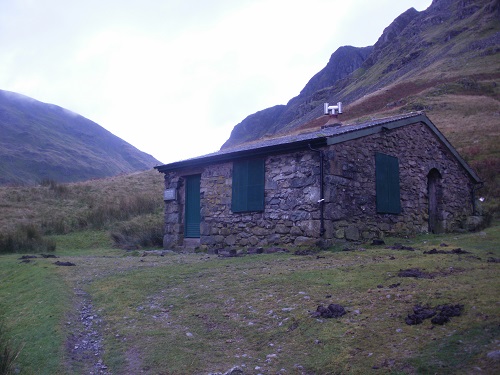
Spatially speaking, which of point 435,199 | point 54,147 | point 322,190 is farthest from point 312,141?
point 54,147

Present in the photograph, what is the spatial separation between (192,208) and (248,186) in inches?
114

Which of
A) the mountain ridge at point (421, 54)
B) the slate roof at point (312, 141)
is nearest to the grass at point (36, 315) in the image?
the slate roof at point (312, 141)

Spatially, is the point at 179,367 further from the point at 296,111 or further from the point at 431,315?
the point at 296,111

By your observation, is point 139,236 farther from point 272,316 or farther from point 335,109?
point 272,316

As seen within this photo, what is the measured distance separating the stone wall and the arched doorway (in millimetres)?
96

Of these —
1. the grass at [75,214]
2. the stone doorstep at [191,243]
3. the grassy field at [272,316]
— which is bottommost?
the grassy field at [272,316]

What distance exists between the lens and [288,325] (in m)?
5.48

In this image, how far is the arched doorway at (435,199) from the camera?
1502 centimetres

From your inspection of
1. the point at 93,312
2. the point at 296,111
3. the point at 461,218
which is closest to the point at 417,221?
the point at 461,218

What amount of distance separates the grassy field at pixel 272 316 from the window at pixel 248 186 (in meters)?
3.23

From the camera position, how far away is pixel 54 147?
8888cm

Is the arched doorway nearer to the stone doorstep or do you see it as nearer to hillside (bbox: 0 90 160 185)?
the stone doorstep

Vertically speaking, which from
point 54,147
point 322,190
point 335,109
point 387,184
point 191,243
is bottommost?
point 191,243

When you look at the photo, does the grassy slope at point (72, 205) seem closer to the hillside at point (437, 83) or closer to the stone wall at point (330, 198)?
the stone wall at point (330, 198)
